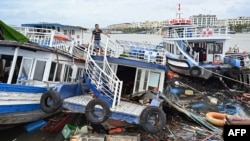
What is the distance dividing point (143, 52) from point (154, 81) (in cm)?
139

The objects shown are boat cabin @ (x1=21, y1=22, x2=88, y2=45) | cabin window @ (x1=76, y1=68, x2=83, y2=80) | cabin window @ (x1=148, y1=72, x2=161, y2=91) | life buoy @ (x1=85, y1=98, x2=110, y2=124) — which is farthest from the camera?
boat cabin @ (x1=21, y1=22, x2=88, y2=45)

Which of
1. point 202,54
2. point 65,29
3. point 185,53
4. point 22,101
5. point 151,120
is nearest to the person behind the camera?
point 151,120

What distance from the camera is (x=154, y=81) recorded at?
12.3 metres

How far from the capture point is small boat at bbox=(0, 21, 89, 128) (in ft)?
32.5

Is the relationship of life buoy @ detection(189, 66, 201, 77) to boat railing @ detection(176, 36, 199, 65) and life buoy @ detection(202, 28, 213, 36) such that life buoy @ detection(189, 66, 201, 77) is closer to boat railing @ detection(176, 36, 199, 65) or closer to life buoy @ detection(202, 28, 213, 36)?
boat railing @ detection(176, 36, 199, 65)

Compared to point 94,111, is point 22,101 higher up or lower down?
higher up

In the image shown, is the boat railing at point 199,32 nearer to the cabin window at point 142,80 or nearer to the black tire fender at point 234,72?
the black tire fender at point 234,72

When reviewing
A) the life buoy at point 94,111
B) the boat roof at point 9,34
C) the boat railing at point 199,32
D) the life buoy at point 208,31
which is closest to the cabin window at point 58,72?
the boat roof at point 9,34

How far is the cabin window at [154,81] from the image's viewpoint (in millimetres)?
12256

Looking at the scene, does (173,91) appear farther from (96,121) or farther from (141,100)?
(96,121)

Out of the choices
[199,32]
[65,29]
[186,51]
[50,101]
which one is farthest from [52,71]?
[199,32]

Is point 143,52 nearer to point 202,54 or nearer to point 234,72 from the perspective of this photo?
point 234,72

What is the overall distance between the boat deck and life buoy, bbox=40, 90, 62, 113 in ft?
0.98

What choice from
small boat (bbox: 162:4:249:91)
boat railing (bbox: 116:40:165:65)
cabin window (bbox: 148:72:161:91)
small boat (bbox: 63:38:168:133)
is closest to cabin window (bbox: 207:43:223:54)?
small boat (bbox: 162:4:249:91)
